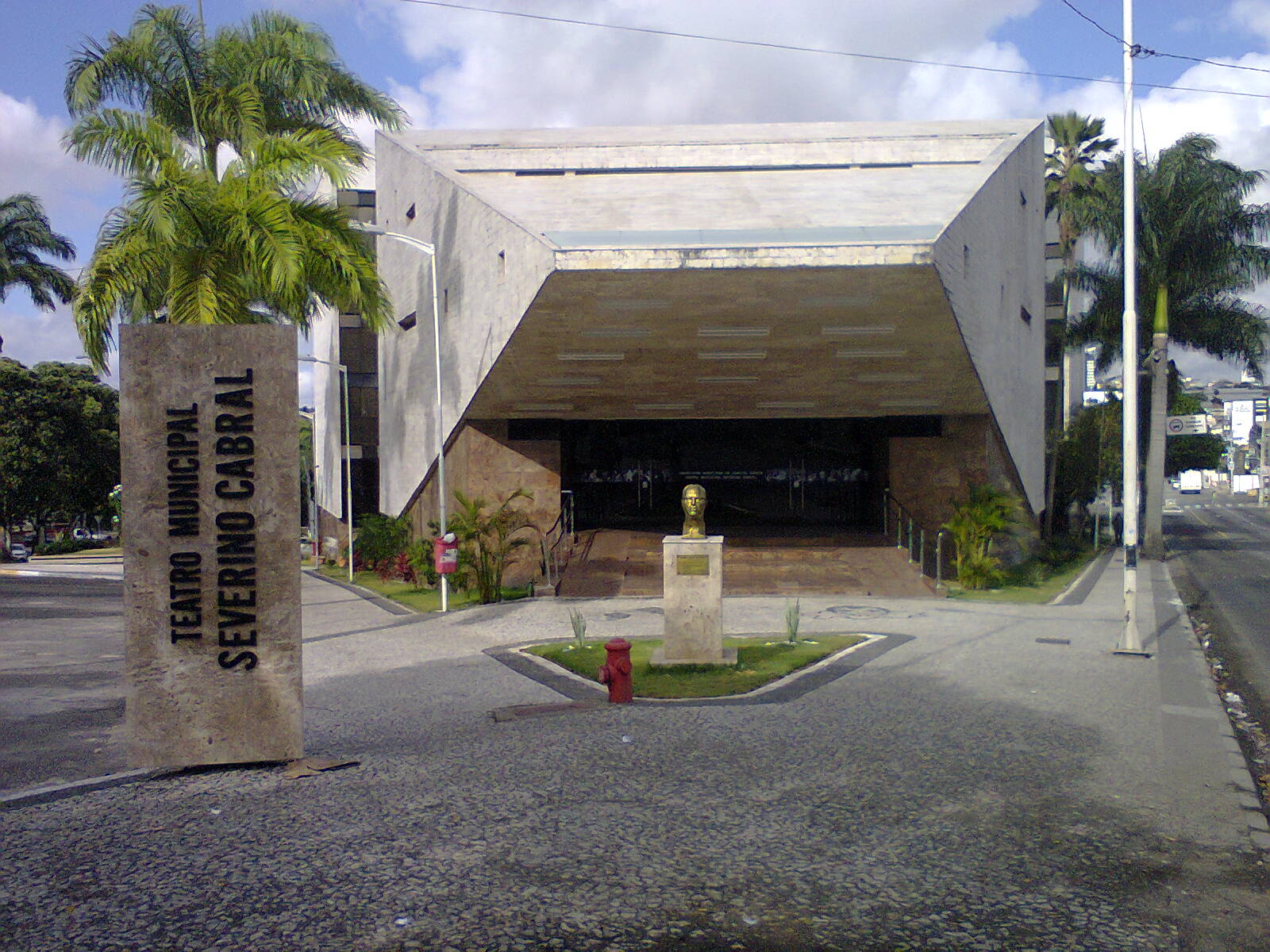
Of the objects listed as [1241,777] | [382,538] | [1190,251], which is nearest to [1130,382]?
[1241,777]

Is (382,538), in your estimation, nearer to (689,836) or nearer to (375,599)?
(375,599)

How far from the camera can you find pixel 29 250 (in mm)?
35906

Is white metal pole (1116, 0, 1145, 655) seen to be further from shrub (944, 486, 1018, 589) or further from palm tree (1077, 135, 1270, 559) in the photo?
palm tree (1077, 135, 1270, 559)

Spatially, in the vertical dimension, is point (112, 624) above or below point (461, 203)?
below

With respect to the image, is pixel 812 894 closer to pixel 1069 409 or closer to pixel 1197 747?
pixel 1197 747

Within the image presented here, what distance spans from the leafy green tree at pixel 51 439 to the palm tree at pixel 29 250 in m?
8.42

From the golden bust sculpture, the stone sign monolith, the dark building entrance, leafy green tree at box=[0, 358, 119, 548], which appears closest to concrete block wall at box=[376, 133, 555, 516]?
the dark building entrance

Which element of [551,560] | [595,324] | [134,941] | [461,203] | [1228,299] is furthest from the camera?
[1228,299]

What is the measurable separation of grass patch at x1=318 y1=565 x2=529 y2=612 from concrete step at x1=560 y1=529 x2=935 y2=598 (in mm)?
1304

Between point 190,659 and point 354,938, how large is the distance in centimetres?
350

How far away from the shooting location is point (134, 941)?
4812 mm

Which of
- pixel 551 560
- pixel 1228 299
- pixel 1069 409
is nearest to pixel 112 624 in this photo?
pixel 551 560

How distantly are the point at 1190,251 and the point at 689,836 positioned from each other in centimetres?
3445

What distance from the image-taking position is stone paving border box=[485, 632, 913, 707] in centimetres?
1059
